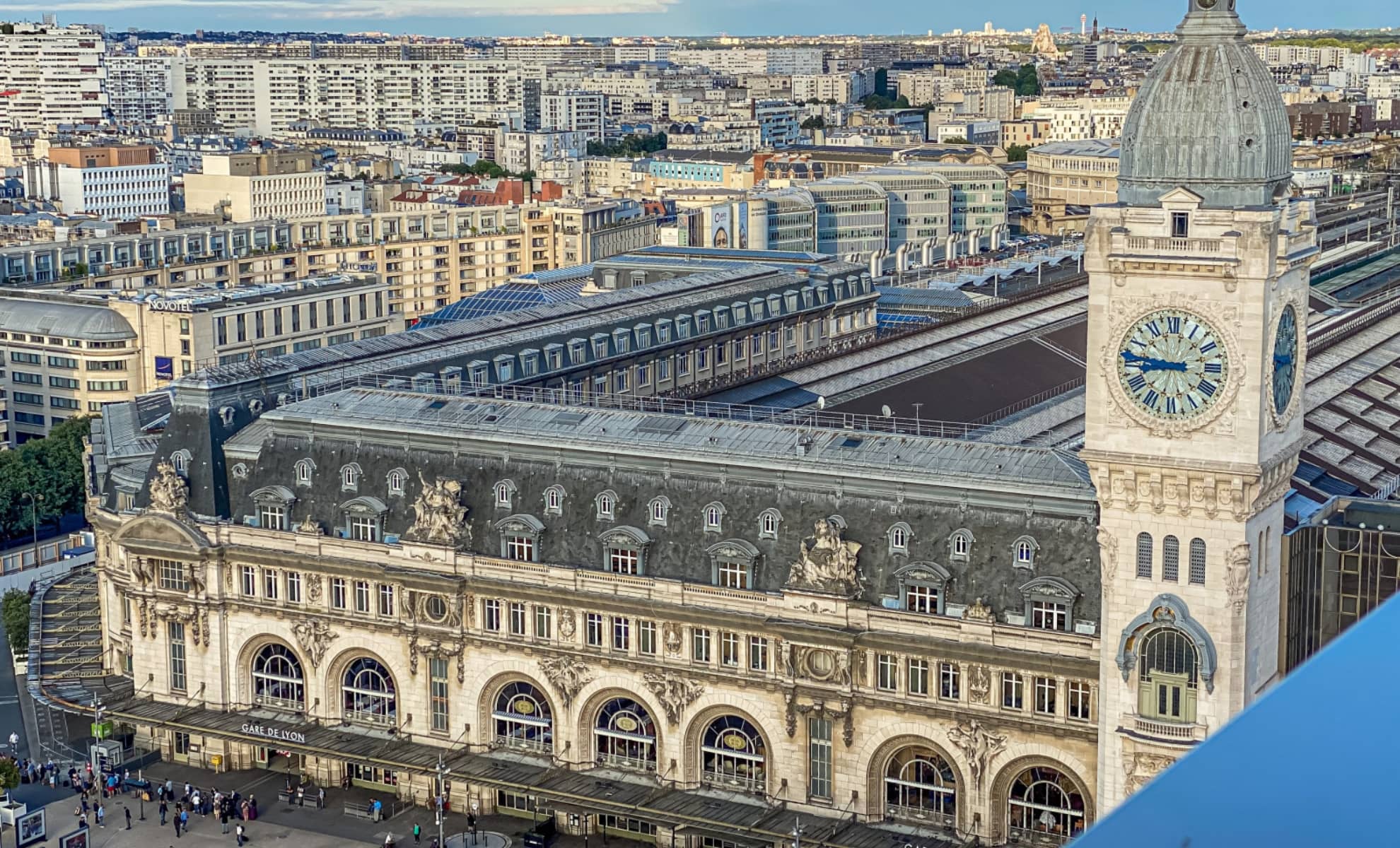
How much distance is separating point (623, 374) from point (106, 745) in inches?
2067

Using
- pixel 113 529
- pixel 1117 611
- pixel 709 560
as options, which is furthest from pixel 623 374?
pixel 1117 611

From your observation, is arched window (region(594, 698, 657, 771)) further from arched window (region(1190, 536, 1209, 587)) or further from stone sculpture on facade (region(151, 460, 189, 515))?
arched window (region(1190, 536, 1209, 587))

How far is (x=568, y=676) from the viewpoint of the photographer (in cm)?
9550

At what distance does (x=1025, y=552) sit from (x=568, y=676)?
22.1 meters

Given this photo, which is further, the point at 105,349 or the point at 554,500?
the point at 105,349

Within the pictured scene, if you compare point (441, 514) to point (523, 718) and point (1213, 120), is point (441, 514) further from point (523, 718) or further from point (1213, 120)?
point (1213, 120)

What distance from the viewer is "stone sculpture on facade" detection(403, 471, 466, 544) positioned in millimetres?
97688

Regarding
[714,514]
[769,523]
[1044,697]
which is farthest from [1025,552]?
[714,514]

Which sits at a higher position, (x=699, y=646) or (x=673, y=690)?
(x=699, y=646)

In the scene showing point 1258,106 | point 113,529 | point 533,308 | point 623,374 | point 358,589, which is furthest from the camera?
point 533,308

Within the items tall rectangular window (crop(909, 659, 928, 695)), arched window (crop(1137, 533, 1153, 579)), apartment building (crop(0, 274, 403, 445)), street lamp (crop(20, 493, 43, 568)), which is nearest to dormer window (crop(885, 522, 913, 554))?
tall rectangular window (crop(909, 659, 928, 695))

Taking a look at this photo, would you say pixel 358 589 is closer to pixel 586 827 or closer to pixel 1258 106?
pixel 586 827

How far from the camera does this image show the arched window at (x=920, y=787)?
291ft

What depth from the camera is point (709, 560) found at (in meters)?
92.4
